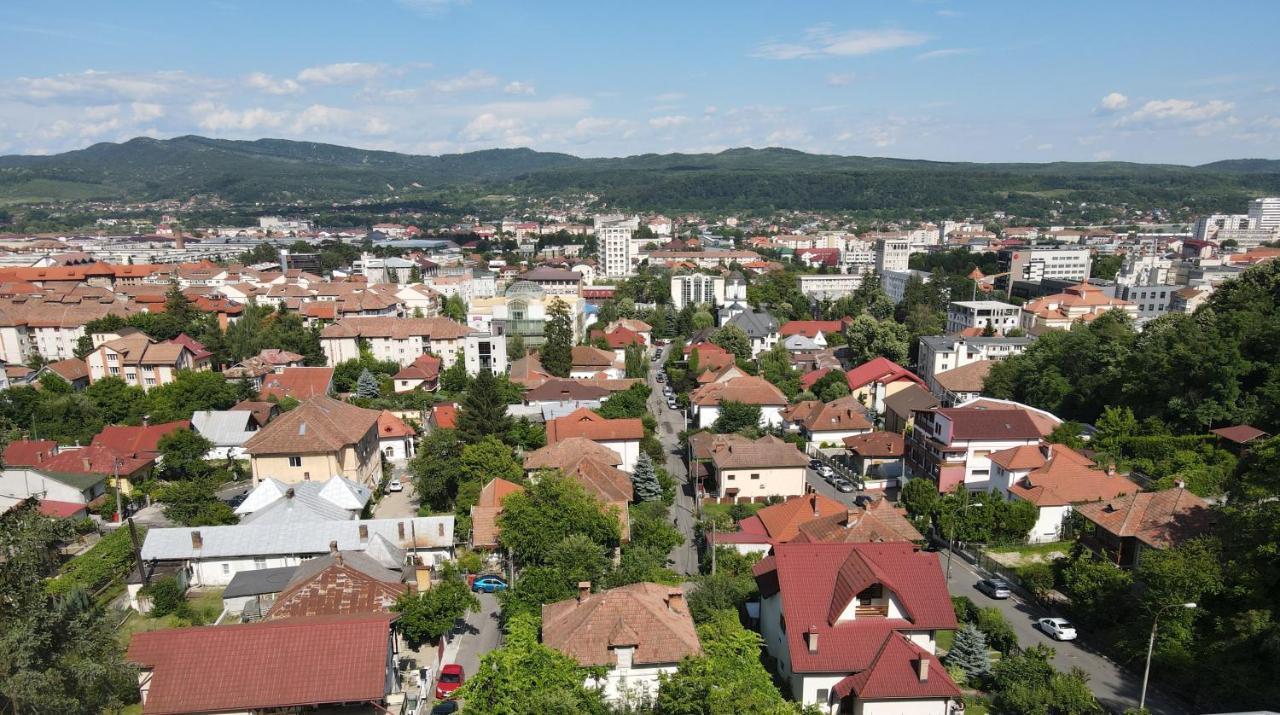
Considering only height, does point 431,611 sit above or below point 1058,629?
above

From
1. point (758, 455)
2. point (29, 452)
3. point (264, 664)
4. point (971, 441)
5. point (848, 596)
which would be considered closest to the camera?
point (264, 664)

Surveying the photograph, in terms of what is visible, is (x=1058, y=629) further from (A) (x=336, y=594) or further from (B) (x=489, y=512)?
(A) (x=336, y=594)

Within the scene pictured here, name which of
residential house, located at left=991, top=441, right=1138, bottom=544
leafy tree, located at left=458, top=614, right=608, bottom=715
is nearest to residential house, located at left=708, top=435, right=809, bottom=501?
residential house, located at left=991, top=441, right=1138, bottom=544

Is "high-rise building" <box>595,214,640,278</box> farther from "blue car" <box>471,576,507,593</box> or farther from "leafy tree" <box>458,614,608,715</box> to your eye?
"leafy tree" <box>458,614,608,715</box>

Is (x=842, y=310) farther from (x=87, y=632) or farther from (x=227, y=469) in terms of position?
(x=87, y=632)

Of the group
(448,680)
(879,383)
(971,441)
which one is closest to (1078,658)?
(971,441)

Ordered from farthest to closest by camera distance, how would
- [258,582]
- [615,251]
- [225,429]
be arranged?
1. [615,251]
2. [225,429]
3. [258,582]

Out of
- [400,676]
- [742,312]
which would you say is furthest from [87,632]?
[742,312]
